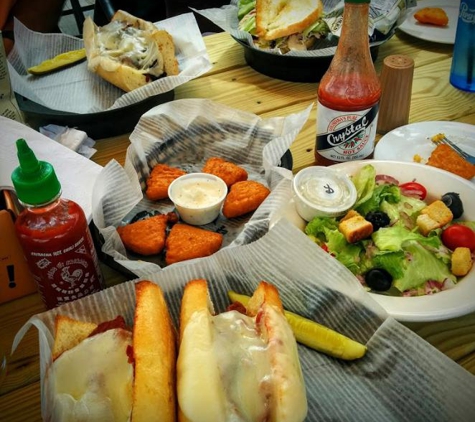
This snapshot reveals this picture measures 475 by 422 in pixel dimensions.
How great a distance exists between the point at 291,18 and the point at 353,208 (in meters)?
1.22

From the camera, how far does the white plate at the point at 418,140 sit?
171cm

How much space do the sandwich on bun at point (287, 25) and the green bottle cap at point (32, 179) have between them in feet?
4.92

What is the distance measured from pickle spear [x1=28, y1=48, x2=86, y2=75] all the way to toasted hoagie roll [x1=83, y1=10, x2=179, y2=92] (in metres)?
0.06

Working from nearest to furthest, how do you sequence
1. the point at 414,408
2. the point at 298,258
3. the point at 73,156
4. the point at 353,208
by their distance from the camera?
the point at 414,408 < the point at 298,258 < the point at 353,208 < the point at 73,156

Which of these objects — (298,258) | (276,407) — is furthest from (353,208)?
(276,407)

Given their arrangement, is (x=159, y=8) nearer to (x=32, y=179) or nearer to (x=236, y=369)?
(x=32, y=179)

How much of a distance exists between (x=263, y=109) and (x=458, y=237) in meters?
1.02

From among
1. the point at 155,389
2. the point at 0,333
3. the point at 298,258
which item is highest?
the point at 155,389

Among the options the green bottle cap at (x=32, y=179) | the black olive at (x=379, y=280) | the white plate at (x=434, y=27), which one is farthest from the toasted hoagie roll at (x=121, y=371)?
the white plate at (x=434, y=27)

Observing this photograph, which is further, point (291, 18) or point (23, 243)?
point (291, 18)

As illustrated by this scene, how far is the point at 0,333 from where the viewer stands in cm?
125

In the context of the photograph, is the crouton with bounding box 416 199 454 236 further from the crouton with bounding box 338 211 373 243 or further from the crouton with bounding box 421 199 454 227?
the crouton with bounding box 338 211 373 243

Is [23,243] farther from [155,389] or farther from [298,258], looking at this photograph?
[298,258]

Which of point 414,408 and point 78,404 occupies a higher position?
point 78,404
